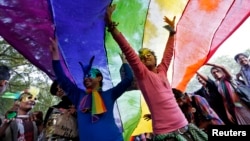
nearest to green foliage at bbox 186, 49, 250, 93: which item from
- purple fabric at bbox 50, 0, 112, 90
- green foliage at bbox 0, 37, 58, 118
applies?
purple fabric at bbox 50, 0, 112, 90

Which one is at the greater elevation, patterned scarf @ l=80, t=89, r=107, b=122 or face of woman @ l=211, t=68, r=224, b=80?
face of woman @ l=211, t=68, r=224, b=80

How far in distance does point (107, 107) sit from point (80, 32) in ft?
3.27

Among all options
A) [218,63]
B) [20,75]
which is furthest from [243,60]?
[20,75]

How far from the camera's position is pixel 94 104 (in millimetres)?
2873

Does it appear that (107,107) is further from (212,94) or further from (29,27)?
(212,94)

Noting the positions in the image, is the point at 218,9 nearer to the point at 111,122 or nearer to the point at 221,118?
the point at 221,118

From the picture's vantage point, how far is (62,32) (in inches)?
138

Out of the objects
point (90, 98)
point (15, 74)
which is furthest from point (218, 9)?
point (15, 74)

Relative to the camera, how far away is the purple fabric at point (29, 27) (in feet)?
11.1

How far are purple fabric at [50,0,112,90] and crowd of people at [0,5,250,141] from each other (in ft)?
0.42

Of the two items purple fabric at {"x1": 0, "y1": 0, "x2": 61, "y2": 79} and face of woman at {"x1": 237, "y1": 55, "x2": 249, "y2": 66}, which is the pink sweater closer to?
purple fabric at {"x1": 0, "y1": 0, "x2": 61, "y2": 79}

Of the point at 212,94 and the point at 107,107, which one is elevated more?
the point at 212,94

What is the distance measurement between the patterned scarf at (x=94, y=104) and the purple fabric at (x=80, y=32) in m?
0.57

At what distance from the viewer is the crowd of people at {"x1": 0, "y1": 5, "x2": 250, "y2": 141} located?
2740 mm
